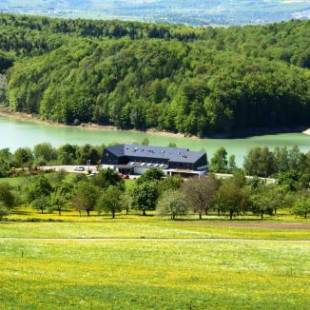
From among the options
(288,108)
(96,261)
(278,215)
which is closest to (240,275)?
(96,261)

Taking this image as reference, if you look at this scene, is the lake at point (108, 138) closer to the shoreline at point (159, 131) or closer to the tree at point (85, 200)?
the shoreline at point (159, 131)

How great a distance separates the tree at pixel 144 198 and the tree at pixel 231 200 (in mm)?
2893

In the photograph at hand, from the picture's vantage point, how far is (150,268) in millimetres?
16844

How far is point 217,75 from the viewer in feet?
317

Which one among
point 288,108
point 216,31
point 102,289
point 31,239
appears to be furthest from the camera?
point 216,31

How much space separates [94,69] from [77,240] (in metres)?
82.8

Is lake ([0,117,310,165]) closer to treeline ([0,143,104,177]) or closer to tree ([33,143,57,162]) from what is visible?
tree ([33,143,57,162])

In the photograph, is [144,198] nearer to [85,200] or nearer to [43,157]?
[85,200]

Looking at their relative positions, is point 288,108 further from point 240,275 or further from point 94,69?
point 240,275

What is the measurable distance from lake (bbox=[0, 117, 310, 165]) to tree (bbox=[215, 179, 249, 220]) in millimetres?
32962

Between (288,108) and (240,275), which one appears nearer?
(240,275)

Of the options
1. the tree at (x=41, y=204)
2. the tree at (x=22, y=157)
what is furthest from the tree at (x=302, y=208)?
the tree at (x=22, y=157)

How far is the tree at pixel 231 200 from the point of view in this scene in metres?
35.2

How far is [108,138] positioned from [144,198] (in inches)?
1843
